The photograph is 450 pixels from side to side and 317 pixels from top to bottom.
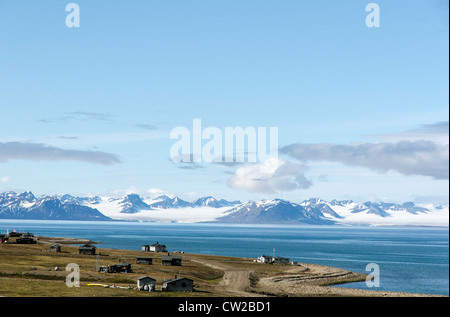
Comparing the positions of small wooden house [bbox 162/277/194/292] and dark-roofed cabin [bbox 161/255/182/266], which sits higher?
small wooden house [bbox 162/277/194/292]

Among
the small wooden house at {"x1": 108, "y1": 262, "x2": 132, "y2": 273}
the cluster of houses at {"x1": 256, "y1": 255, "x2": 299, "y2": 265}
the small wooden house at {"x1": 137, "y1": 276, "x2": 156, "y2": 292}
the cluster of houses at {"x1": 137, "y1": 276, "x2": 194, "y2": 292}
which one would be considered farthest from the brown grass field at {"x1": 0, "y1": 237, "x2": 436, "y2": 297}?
the cluster of houses at {"x1": 256, "y1": 255, "x2": 299, "y2": 265}

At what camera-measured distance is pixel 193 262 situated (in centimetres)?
16975

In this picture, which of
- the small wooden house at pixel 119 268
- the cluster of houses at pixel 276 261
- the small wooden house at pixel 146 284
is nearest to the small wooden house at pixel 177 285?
the small wooden house at pixel 146 284

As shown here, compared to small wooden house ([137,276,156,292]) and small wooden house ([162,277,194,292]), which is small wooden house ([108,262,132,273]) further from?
small wooden house ([162,277,194,292])

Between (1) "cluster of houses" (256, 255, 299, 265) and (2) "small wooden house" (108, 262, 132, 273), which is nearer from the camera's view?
(2) "small wooden house" (108, 262, 132, 273)

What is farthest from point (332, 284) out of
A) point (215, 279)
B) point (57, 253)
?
point (57, 253)

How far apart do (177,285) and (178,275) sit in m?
25.8

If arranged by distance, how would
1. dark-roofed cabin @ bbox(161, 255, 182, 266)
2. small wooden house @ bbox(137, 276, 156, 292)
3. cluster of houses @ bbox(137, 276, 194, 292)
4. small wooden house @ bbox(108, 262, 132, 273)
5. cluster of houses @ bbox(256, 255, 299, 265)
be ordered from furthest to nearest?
1. cluster of houses @ bbox(256, 255, 299, 265)
2. dark-roofed cabin @ bbox(161, 255, 182, 266)
3. small wooden house @ bbox(108, 262, 132, 273)
4. cluster of houses @ bbox(137, 276, 194, 292)
5. small wooden house @ bbox(137, 276, 156, 292)

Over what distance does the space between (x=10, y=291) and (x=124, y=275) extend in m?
33.8

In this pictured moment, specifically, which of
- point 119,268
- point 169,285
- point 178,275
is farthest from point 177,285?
point 119,268

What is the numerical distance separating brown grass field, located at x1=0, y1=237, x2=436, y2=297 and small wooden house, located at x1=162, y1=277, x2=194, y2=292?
1.57 m

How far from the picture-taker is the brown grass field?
9294cm

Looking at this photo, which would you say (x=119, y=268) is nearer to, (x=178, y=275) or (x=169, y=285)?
(x=178, y=275)

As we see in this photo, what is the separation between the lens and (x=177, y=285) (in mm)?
101812
